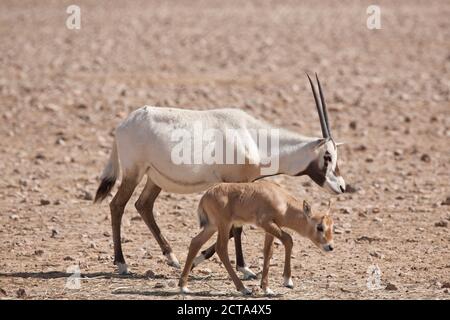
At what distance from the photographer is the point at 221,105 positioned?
766 inches

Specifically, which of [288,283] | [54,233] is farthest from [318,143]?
[54,233]

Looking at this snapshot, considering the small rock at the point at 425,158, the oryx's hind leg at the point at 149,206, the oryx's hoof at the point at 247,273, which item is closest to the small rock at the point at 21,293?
the oryx's hind leg at the point at 149,206

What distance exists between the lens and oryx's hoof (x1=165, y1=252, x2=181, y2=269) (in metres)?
10.3

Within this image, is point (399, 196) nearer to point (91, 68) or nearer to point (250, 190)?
point (250, 190)

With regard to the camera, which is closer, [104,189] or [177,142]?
[177,142]

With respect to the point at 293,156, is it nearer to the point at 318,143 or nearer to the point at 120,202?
the point at 318,143

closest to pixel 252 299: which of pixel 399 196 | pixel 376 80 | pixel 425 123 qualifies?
pixel 399 196

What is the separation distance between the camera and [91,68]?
78.4 ft

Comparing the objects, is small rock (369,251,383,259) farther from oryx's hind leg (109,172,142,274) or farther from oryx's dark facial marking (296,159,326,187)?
oryx's hind leg (109,172,142,274)

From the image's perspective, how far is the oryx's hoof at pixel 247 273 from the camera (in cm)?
1000

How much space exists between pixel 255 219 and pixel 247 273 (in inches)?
39.6

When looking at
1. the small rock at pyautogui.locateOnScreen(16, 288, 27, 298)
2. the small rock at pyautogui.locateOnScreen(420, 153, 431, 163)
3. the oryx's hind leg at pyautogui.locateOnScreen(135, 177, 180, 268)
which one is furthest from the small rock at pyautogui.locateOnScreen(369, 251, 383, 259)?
the small rock at pyautogui.locateOnScreen(420, 153, 431, 163)

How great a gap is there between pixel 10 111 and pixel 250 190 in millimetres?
10588

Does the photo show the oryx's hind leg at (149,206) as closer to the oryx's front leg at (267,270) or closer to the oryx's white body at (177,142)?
the oryx's white body at (177,142)
